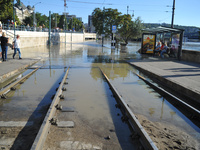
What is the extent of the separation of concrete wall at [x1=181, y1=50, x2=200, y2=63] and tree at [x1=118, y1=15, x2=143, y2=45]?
1633 cm

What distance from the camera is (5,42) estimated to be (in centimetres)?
1412

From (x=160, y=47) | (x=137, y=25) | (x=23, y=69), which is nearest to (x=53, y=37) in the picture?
(x=137, y=25)

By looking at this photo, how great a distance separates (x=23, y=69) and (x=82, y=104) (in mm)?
7620

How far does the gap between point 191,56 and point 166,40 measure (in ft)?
13.5

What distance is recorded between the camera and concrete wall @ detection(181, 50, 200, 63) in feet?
53.7

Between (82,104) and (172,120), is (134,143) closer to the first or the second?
(172,120)

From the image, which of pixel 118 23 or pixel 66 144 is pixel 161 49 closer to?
pixel 118 23

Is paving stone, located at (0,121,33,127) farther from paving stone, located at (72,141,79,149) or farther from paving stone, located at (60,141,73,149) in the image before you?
paving stone, located at (72,141,79,149)

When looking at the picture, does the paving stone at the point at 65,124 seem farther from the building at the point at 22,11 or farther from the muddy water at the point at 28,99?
the building at the point at 22,11

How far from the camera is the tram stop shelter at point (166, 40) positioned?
58.0 feet

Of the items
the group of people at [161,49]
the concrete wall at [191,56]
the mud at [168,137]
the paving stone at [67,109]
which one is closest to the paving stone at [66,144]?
the mud at [168,137]

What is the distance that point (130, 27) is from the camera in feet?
112

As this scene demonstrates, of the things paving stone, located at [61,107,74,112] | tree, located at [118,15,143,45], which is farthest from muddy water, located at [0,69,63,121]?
tree, located at [118,15,143,45]

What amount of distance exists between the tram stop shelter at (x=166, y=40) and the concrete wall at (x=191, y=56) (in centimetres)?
64
